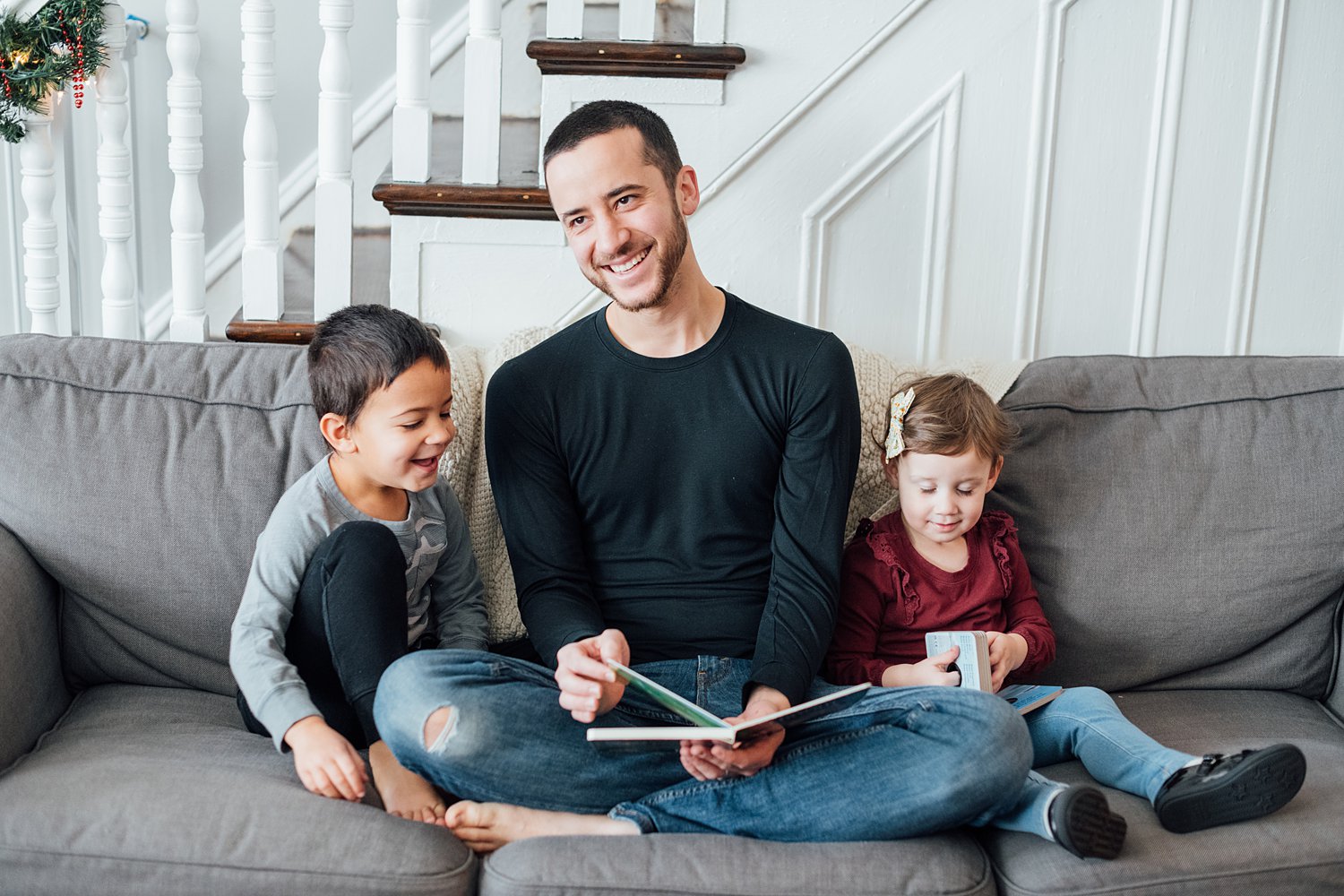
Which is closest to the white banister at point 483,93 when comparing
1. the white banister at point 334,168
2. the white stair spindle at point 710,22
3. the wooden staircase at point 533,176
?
the wooden staircase at point 533,176

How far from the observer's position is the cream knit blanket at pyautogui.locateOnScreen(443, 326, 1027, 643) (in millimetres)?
1871

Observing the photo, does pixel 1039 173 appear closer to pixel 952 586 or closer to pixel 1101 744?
pixel 952 586

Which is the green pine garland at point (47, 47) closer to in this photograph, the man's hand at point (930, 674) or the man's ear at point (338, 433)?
the man's ear at point (338, 433)

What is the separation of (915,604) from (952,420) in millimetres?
266

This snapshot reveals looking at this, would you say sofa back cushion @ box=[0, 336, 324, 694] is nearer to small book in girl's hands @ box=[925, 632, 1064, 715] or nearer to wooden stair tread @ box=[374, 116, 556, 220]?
wooden stair tread @ box=[374, 116, 556, 220]

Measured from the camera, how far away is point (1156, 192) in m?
2.15

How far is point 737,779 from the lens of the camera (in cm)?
147

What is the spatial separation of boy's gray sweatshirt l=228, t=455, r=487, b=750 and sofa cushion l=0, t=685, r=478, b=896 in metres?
0.11

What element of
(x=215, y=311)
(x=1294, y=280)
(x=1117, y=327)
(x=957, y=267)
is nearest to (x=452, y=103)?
(x=215, y=311)

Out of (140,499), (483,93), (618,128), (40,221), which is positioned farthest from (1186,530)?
(40,221)

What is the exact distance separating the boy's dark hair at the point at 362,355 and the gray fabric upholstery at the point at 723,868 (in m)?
0.60

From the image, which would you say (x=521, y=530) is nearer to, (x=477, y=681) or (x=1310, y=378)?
(x=477, y=681)

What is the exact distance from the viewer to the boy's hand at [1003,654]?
5.42 ft

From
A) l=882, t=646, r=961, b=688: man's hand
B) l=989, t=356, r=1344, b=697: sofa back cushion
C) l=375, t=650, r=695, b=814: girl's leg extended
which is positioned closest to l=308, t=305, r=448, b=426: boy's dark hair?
l=375, t=650, r=695, b=814: girl's leg extended
